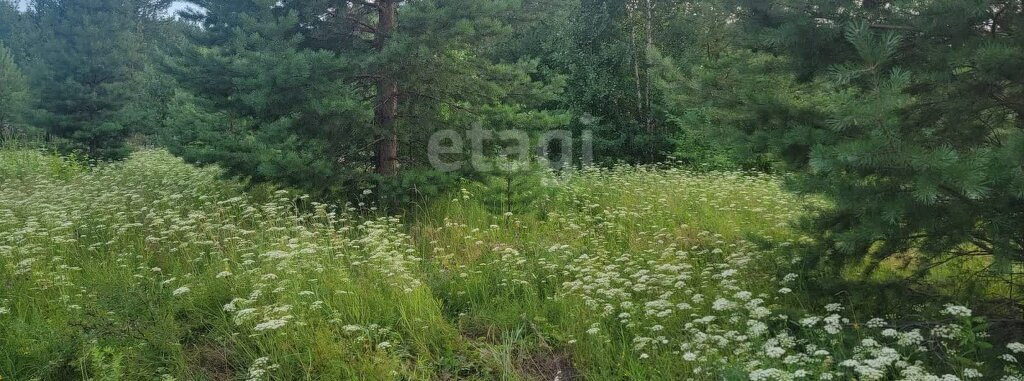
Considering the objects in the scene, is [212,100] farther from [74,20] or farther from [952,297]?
[74,20]

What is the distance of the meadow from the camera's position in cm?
315

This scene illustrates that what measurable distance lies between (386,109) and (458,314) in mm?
3694

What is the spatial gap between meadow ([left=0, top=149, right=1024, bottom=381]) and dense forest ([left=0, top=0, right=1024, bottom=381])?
26 mm

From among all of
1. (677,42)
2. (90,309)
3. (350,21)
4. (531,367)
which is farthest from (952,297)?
(677,42)

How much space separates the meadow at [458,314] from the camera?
3.15 m

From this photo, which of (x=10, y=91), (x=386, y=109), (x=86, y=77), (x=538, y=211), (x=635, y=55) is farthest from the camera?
(x=10, y=91)

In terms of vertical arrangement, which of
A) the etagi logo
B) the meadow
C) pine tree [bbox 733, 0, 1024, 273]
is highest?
pine tree [bbox 733, 0, 1024, 273]

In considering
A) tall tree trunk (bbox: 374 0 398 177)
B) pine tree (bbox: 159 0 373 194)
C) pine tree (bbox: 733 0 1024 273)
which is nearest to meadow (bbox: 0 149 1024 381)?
pine tree (bbox: 733 0 1024 273)

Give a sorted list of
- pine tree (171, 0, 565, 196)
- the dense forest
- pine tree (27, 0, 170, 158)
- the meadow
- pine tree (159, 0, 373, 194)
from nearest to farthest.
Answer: the dense forest < the meadow < pine tree (159, 0, 373, 194) < pine tree (171, 0, 565, 196) < pine tree (27, 0, 170, 158)

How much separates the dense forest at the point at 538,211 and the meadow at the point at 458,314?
0.03 metres

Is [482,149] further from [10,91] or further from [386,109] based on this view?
[10,91]

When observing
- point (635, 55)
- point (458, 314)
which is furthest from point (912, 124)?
point (635, 55)

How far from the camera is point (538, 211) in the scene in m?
7.25

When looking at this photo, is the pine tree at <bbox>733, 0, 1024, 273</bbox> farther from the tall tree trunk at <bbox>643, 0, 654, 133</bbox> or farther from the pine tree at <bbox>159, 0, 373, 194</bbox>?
the tall tree trunk at <bbox>643, 0, 654, 133</bbox>
